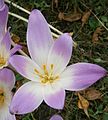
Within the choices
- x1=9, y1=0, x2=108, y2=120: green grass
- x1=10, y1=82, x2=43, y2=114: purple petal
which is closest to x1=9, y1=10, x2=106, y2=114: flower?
x1=10, y1=82, x2=43, y2=114: purple petal

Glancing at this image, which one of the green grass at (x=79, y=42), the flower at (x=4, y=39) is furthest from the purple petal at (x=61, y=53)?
the green grass at (x=79, y=42)

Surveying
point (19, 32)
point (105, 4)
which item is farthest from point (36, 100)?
point (105, 4)

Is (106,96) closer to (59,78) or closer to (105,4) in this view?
(105,4)

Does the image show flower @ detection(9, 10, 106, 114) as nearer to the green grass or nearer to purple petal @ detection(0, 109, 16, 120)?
purple petal @ detection(0, 109, 16, 120)

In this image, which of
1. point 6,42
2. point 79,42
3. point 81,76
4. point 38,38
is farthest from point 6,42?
point 79,42

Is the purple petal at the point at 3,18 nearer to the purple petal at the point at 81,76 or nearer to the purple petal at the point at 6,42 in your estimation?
the purple petal at the point at 6,42
